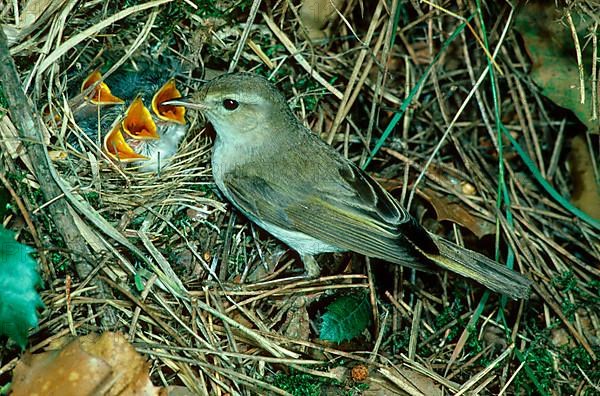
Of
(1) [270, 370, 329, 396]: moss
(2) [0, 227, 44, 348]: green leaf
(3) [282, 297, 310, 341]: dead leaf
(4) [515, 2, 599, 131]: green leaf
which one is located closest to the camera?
(2) [0, 227, 44, 348]: green leaf

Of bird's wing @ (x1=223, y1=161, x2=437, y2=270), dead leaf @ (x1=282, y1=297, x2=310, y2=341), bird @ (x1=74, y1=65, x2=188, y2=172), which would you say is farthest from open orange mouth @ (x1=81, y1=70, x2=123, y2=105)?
dead leaf @ (x1=282, y1=297, x2=310, y2=341)

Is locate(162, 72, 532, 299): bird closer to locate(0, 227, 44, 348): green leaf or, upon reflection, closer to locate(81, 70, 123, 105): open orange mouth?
locate(81, 70, 123, 105): open orange mouth

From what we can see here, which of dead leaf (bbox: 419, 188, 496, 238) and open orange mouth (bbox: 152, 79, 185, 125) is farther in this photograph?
dead leaf (bbox: 419, 188, 496, 238)

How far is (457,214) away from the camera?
485cm

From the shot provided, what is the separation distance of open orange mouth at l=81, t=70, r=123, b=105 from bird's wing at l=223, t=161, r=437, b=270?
0.88 metres

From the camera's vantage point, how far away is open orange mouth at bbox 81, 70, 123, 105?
451 centimetres

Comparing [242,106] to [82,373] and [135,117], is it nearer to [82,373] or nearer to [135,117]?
[135,117]

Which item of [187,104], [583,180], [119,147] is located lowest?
[119,147]

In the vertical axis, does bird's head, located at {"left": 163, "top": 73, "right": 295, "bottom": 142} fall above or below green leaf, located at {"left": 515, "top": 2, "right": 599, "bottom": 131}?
below

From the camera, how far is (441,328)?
445 centimetres

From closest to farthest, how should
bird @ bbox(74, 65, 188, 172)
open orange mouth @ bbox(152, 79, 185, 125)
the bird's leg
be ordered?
the bird's leg → bird @ bbox(74, 65, 188, 172) → open orange mouth @ bbox(152, 79, 185, 125)

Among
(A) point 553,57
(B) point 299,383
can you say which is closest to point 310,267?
(B) point 299,383

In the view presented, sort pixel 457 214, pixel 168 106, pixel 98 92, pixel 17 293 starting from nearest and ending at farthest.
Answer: pixel 17 293, pixel 98 92, pixel 168 106, pixel 457 214

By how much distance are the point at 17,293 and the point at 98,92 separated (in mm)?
1748
